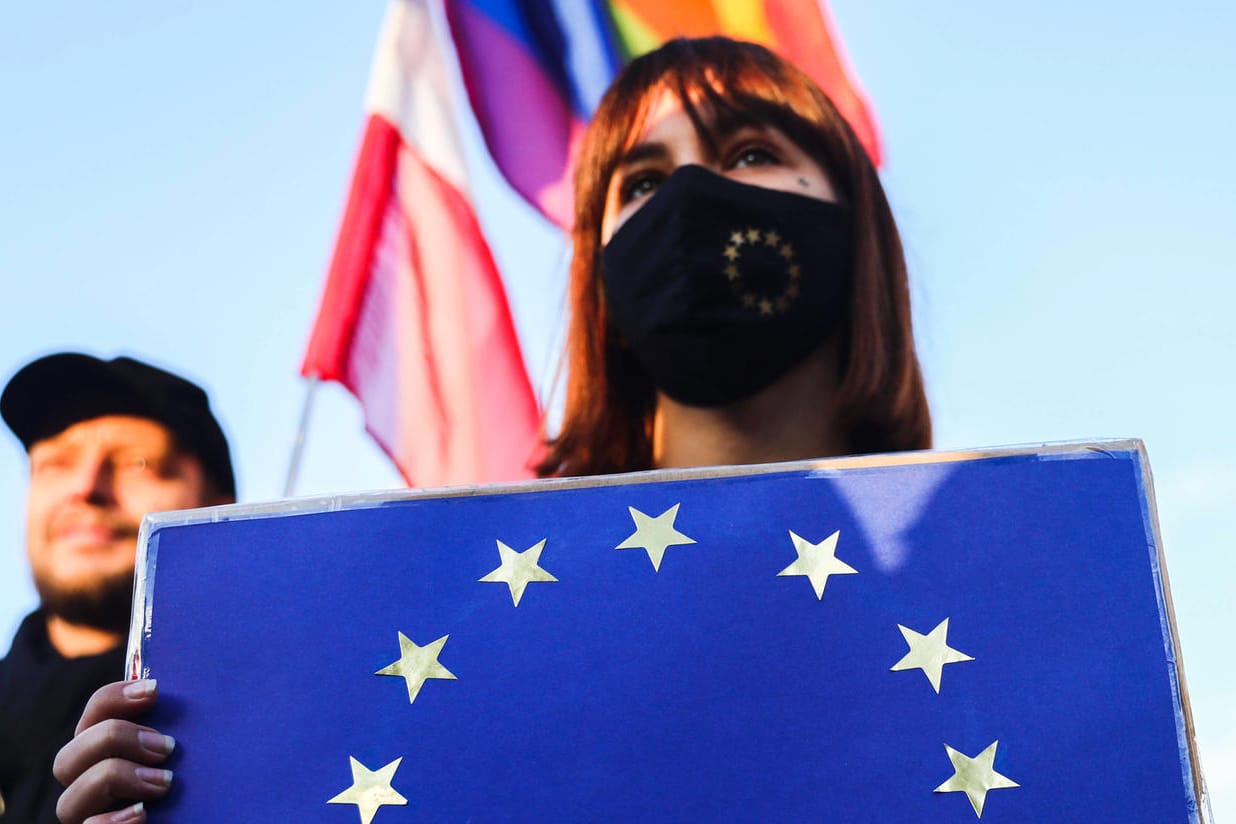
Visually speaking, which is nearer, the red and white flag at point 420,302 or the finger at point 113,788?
the finger at point 113,788

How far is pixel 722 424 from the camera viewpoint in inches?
139

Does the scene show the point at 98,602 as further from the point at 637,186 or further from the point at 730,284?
the point at 730,284

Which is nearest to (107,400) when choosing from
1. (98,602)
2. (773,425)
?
(98,602)

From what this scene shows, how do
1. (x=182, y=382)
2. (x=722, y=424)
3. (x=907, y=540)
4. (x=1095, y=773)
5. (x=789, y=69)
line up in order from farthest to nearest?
(x=182, y=382) → (x=789, y=69) → (x=722, y=424) → (x=907, y=540) → (x=1095, y=773)

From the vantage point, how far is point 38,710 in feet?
14.0

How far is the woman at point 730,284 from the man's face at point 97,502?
4.87 ft

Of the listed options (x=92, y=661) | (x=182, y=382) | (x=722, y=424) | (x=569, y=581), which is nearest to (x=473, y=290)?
(x=182, y=382)

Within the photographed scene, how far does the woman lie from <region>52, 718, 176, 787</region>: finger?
1.63 meters

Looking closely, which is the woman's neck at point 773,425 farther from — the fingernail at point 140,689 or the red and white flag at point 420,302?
the red and white flag at point 420,302

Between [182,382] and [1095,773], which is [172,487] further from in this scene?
[1095,773]

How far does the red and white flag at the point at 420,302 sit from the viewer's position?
236 inches

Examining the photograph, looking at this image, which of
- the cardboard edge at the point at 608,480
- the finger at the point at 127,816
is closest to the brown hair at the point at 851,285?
the cardboard edge at the point at 608,480

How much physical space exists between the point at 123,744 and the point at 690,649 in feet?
3.04

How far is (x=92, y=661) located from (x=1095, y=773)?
3203 millimetres
